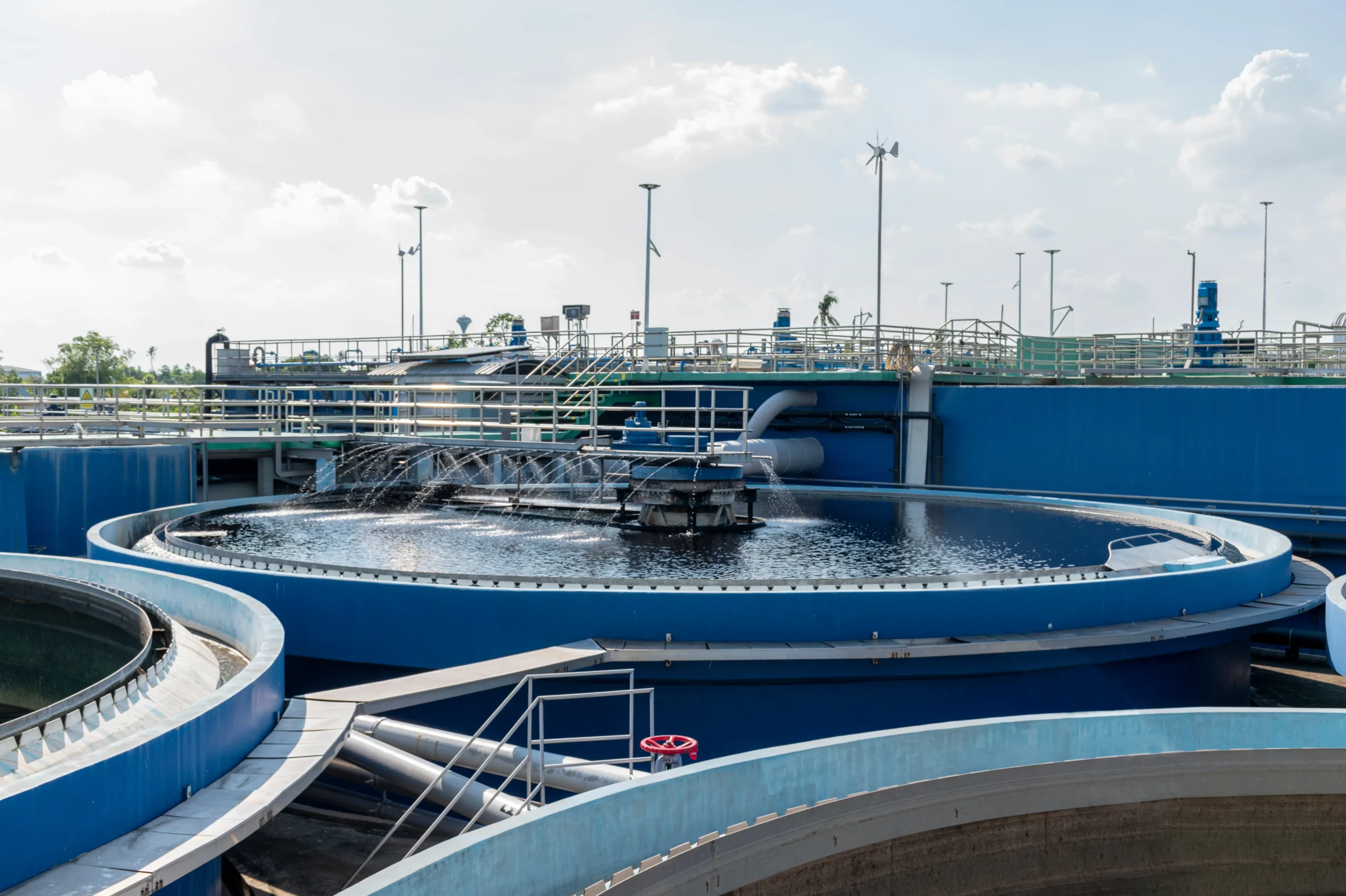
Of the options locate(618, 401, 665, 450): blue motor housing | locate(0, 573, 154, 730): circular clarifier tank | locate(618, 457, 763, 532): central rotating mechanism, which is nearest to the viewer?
locate(0, 573, 154, 730): circular clarifier tank

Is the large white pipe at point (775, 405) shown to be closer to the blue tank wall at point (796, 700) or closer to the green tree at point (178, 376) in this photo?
the blue tank wall at point (796, 700)

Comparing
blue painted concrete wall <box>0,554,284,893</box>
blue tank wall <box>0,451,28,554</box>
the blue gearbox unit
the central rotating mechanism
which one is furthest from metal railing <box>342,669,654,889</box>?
the blue gearbox unit

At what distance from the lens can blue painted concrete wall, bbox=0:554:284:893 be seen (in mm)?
5133

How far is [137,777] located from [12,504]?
11.9m

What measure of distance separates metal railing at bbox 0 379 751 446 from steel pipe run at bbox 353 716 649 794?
289 inches

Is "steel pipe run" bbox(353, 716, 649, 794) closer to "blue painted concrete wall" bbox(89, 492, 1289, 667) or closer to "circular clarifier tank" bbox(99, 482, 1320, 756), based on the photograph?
"circular clarifier tank" bbox(99, 482, 1320, 756)

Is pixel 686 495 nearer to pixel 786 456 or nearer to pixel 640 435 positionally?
pixel 640 435

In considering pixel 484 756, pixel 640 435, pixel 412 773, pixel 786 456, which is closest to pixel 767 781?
pixel 484 756

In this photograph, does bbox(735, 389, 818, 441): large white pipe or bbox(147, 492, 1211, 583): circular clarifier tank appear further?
bbox(735, 389, 818, 441): large white pipe

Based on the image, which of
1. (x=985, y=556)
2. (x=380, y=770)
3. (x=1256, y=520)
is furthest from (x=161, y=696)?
(x=1256, y=520)

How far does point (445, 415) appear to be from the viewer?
28.5 meters

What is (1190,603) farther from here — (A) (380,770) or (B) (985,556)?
(A) (380,770)

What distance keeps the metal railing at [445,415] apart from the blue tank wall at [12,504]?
3034mm

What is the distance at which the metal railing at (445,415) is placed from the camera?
682 inches
